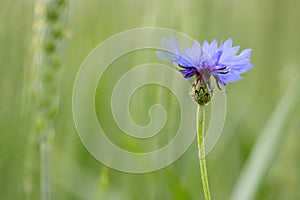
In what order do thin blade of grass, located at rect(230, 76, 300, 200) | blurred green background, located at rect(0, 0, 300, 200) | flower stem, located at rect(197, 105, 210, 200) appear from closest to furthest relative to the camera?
flower stem, located at rect(197, 105, 210, 200), thin blade of grass, located at rect(230, 76, 300, 200), blurred green background, located at rect(0, 0, 300, 200)

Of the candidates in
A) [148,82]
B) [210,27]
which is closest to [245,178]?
[148,82]

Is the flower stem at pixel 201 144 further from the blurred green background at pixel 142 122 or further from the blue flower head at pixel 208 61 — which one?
the blurred green background at pixel 142 122

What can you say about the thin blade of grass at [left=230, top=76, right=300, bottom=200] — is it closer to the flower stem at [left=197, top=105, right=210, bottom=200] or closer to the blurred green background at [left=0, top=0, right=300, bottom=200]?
the blurred green background at [left=0, top=0, right=300, bottom=200]

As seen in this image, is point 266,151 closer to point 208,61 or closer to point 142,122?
point 208,61

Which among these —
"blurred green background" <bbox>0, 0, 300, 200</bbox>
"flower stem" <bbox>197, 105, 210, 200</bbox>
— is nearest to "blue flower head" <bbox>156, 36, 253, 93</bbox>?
"flower stem" <bbox>197, 105, 210, 200</bbox>

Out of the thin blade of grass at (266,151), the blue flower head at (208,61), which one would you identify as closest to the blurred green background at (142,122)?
the thin blade of grass at (266,151)

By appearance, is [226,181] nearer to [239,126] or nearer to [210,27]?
[239,126]
